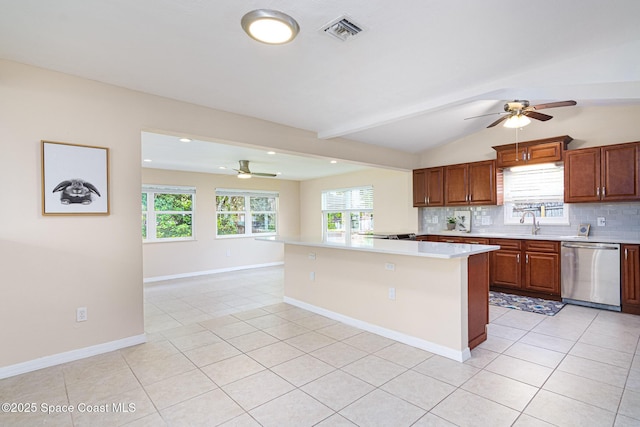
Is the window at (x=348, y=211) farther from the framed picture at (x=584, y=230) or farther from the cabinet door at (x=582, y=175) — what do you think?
the framed picture at (x=584, y=230)

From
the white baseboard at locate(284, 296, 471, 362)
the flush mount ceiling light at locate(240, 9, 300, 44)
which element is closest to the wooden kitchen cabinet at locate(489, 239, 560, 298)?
the white baseboard at locate(284, 296, 471, 362)

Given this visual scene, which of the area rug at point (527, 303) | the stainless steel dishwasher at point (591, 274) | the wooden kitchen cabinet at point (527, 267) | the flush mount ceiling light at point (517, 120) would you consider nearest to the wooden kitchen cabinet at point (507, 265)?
the wooden kitchen cabinet at point (527, 267)

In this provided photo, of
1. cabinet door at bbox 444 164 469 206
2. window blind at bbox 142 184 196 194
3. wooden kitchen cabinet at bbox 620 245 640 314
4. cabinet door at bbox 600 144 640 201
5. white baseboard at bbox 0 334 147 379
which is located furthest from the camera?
window blind at bbox 142 184 196 194

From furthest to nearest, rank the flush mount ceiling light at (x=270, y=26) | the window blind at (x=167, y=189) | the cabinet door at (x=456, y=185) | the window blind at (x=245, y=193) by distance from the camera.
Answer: the window blind at (x=245, y=193), the window blind at (x=167, y=189), the cabinet door at (x=456, y=185), the flush mount ceiling light at (x=270, y=26)

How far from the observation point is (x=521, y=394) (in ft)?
7.14

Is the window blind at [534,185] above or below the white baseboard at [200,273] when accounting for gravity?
above

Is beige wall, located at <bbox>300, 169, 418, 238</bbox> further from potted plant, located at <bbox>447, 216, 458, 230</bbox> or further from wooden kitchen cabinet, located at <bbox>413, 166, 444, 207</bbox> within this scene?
potted plant, located at <bbox>447, 216, 458, 230</bbox>

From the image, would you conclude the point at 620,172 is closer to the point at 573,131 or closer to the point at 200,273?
the point at 573,131

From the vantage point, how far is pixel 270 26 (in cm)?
203

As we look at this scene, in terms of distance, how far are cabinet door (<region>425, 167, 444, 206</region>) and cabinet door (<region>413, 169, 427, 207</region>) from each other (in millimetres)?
68

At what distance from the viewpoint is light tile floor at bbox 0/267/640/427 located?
6.43ft

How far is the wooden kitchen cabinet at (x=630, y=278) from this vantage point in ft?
12.4

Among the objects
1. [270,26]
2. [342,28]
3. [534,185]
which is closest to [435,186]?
[534,185]

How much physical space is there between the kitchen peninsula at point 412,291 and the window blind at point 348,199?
12.1ft
